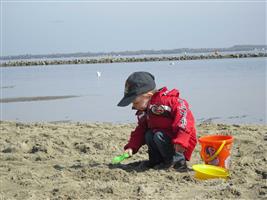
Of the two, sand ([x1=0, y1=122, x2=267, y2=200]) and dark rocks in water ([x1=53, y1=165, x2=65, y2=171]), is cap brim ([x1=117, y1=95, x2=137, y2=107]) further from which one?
dark rocks in water ([x1=53, y1=165, x2=65, y2=171])

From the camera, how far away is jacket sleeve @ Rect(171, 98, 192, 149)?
12.9 feet

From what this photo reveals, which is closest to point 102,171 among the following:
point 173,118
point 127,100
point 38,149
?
point 127,100

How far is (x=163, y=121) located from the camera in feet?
13.7

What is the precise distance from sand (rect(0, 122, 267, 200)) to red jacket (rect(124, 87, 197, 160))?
306mm

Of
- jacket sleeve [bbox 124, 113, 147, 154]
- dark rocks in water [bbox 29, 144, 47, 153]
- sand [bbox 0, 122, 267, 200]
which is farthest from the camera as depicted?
dark rocks in water [bbox 29, 144, 47, 153]

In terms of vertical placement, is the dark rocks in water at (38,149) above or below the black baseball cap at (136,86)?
below

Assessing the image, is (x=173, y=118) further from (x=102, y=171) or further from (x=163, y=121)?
(x=102, y=171)

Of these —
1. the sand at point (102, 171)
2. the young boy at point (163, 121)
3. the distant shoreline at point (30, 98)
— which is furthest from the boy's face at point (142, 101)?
the distant shoreline at point (30, 98)

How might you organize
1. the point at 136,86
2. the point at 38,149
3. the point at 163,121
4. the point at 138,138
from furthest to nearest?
the point at 38,149 < the point at 138,138 < the point at 163,121 < the point at 136,86

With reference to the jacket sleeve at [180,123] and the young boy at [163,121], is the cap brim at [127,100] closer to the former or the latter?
the young boy at [163,121]

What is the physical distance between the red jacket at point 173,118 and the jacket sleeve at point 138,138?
0.10 meters

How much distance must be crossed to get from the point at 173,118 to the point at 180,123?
16 centimetres

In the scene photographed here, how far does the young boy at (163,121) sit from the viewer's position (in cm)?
397

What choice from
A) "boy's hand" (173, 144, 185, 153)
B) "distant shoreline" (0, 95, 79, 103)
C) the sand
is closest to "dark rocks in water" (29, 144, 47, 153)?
the sand
